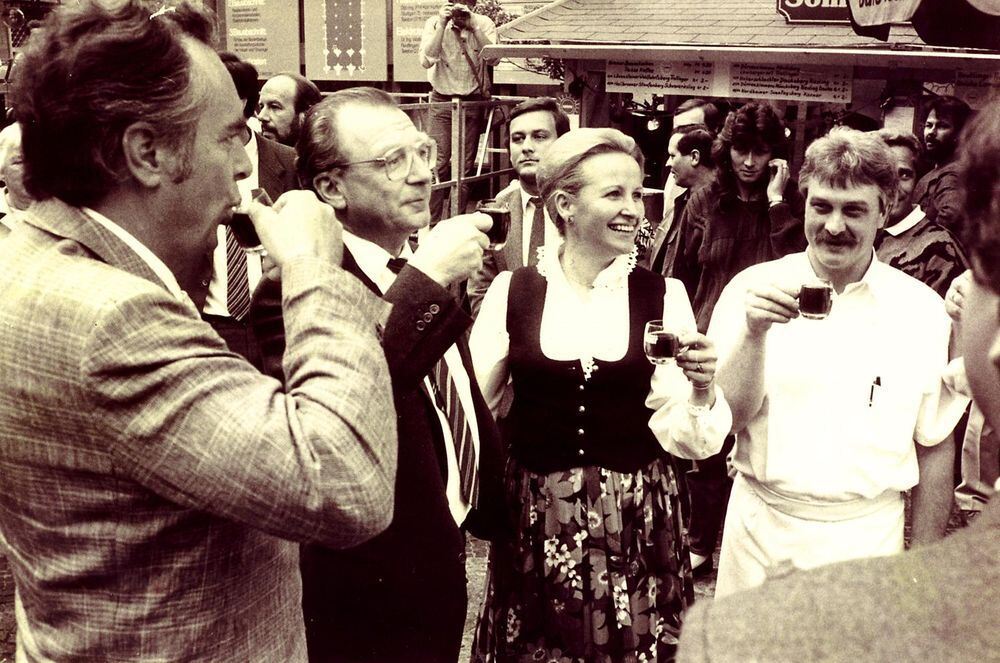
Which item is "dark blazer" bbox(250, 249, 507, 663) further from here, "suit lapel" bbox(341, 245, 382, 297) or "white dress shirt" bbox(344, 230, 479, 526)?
"suit lapel" bbox(341, 245, 382, 297)

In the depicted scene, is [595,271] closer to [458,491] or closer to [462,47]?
[458,491]

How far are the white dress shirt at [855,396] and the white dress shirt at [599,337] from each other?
0.19 meters

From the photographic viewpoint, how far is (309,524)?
1374 millimetres

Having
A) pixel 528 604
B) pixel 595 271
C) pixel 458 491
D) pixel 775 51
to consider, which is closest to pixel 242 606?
pixel 458 491

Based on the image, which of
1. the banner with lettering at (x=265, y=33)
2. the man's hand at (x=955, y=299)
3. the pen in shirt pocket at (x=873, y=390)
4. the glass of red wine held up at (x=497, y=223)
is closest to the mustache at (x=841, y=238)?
the man's hand at (x=955, y=299)

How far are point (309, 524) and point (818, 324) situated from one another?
6.43 ft

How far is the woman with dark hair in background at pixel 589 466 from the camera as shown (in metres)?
2.92

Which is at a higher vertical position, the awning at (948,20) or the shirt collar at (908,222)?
the awning at (948,20)

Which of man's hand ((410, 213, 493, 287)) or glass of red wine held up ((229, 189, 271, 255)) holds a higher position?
glass of red wine held up ((229, 189, 271, 255))

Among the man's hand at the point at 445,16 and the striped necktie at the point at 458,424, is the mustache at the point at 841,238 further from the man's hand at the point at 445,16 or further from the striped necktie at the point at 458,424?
the man's hand at the point at 445,16

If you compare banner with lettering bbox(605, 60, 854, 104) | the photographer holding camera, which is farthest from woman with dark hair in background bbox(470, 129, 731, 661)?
the photographer holding camera

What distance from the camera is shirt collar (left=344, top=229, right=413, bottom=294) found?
2.40 meters

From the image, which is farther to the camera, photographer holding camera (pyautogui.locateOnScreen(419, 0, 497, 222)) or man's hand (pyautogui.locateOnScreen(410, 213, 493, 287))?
photographer holding camera (pyautogui.locateOnScreen(419, 0, 497, 222))

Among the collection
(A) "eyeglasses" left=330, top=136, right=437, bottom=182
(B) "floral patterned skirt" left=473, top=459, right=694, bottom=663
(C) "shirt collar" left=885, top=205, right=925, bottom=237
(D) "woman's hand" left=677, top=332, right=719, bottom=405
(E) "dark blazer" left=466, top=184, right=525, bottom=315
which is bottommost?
(B) "floral patterned skirt" left=473, top=459, right=694, bottom=663
